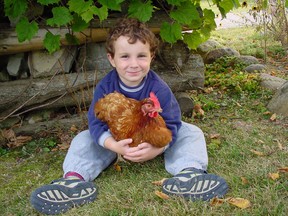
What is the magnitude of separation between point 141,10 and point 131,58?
64cm

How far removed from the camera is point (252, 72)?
5824mm

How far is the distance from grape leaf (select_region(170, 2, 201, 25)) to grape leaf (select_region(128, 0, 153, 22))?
258mm

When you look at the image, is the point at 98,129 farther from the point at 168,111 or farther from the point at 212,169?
the point at 212,169

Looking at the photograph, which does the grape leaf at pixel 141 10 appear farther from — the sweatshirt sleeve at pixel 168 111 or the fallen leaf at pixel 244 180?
the fallen leaf at pixel 244 180

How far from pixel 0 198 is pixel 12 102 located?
4.08 feet

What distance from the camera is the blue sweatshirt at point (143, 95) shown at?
2.99m

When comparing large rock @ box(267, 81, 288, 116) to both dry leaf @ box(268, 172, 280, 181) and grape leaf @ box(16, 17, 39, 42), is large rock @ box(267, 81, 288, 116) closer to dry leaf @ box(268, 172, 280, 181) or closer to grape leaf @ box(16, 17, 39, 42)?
dry leaf @ box(268, 172, 280, 181)

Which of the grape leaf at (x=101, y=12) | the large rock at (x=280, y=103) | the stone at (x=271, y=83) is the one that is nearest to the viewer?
the grape leaf at (x=101, y=12)

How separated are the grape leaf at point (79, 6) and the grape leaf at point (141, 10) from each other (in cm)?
38

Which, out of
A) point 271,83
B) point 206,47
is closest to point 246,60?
point 206,47

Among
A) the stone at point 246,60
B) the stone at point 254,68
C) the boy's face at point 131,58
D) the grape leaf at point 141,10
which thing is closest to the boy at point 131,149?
the boy's face at point 131,58

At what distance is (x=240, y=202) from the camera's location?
2369 mm

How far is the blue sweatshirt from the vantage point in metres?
2.99

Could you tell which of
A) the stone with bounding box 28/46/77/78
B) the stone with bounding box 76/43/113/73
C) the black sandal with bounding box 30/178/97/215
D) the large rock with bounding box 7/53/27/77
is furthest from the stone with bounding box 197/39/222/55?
the black sandal with bounding box 30/178/97/215
